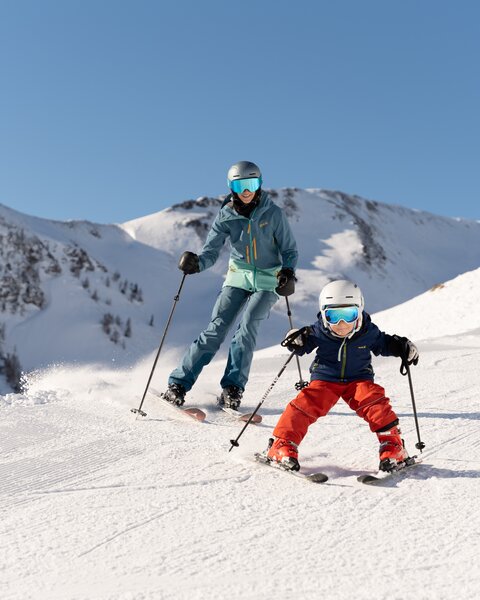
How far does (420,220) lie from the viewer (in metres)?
57.7

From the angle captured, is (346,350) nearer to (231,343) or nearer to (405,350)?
(405,350)

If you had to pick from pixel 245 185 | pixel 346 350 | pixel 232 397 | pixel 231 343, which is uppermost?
pixel 245 185

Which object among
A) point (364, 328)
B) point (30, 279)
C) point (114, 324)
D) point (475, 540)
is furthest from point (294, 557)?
point (30, 279)

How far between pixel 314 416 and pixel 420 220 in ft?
188

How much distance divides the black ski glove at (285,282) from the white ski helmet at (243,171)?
860 mm

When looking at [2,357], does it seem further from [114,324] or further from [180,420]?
[180,420]

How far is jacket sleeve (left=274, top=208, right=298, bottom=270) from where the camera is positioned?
208 inches

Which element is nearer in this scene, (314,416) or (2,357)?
(314,416)

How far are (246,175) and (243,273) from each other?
88 centimetres

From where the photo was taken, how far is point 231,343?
17.0ft

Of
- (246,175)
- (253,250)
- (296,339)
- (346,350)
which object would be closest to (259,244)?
(253,250)

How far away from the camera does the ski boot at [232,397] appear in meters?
5.13

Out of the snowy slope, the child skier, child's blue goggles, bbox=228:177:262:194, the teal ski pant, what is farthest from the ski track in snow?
the snowy slope

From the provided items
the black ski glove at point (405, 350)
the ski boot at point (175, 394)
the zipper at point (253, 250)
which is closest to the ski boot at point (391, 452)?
the black ski glove at point (405, 350)
